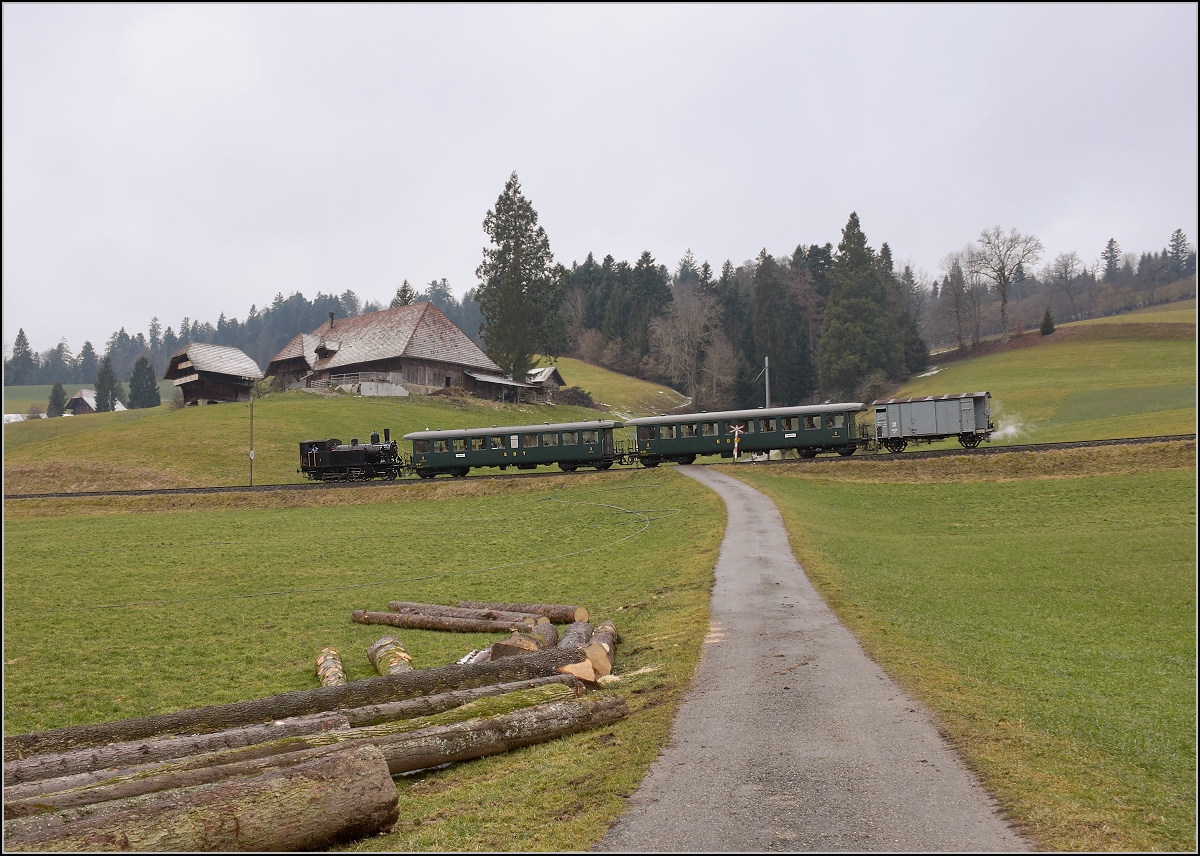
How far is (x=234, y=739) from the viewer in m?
8.98

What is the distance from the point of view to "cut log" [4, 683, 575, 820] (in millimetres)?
7176

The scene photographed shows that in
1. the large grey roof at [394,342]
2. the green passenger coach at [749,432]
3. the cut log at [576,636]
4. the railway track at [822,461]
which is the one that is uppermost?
the large grey roof at [394,342]

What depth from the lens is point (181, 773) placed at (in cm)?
779

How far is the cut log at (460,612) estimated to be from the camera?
53.8 ft

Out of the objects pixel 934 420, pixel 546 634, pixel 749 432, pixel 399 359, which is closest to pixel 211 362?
pixel 399 359

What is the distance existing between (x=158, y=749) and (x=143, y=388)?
142398 millimetres

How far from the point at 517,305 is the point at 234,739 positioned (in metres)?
80.6

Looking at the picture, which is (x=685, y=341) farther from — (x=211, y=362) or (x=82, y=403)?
(x=82, y=403)

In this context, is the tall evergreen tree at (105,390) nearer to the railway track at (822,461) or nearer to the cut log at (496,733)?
the railway track at (822,461)

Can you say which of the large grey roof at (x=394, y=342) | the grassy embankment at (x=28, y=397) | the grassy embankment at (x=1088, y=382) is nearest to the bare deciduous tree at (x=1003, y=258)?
the grassy embankment at (x=1088, y=382)

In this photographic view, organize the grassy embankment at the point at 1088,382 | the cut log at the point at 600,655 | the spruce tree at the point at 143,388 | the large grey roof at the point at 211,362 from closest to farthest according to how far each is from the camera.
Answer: the cut log at the point at 600,655 → the grassy embankment at the point at 1088,382 → the large grey roof at the point at 211,362 → the spruce tree at the point at 143,388

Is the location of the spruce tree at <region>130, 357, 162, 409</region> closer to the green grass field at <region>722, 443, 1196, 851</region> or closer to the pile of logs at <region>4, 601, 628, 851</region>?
the green grass field at <region>722, 443, 1196, 851</region>

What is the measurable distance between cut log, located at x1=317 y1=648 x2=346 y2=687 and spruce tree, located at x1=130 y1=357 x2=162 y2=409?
137344mm

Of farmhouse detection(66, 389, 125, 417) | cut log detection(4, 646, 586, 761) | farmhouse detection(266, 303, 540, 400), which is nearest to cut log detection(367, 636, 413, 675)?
cut log detection(4, 646, 586, 761)
